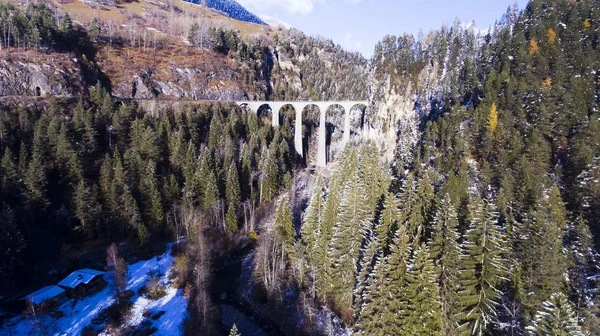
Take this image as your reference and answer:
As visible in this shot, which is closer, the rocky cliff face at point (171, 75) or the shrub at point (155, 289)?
the shrub at point (155, 289)

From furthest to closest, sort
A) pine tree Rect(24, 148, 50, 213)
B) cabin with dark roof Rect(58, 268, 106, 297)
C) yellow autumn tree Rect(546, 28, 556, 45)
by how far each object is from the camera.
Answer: yellow autumn tree Rect(546, 28, 556, 45) → pine tree Rect(24, 148, 50, 213) → cabin with dark roof Rect(58, 268, 106, 297)

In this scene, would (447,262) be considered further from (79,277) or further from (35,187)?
(35,187)

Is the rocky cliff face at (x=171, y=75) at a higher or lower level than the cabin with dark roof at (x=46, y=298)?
higher

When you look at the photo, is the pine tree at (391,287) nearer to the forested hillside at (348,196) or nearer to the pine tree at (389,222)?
the forested hillside at (348,196)

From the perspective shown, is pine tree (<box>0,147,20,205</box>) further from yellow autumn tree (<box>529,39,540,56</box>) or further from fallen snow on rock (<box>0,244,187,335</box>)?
yellow autumn tree (<box>529,39,540,56</box>)

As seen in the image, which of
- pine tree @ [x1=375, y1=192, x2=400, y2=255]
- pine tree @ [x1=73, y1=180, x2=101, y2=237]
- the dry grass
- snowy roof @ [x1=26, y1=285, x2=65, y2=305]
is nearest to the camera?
pine tree @ [x1=375, y1=192, x2=400, y2=255]

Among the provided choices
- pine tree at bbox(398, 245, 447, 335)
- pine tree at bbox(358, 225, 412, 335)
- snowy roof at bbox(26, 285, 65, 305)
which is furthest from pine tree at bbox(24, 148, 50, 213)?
pine tree at bbox(398, 245, 447, 335)

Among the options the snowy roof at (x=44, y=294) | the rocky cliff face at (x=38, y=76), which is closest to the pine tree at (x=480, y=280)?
the snowy roof at (x=44, y=294)

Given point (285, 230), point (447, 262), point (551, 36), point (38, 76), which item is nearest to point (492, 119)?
point (551, 36)

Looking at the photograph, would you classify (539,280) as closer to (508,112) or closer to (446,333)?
(446,333)
